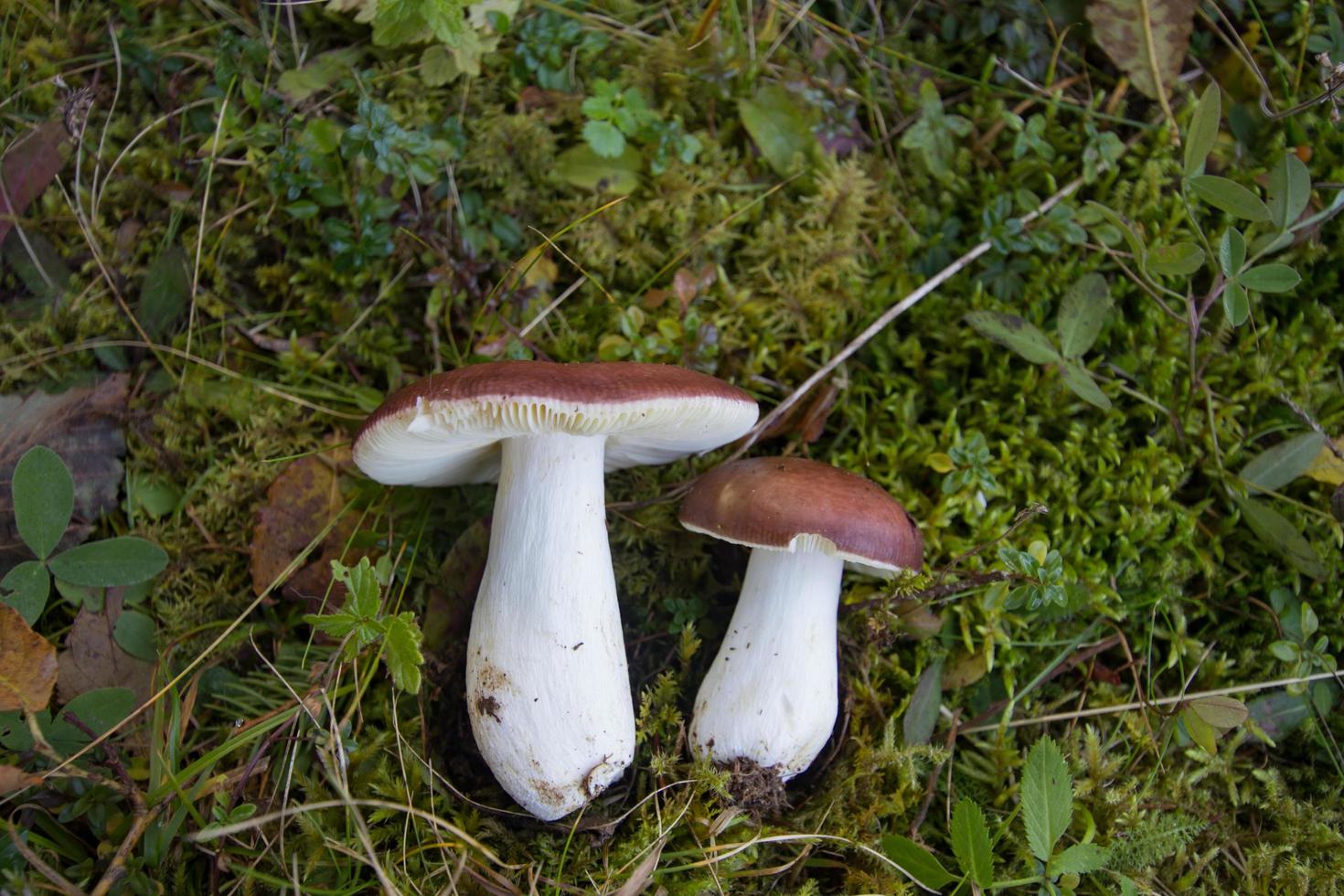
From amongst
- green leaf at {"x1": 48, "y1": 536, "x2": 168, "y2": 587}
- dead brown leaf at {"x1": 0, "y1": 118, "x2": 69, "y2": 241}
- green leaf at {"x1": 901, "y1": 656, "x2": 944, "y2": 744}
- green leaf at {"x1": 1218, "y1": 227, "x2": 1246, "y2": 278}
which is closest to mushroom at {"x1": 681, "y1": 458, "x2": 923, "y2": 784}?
green leaf at {"x1": 901, "y1": 656, "x2": 944, "y2": 744}

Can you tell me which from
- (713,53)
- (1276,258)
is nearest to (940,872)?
(1276,258)

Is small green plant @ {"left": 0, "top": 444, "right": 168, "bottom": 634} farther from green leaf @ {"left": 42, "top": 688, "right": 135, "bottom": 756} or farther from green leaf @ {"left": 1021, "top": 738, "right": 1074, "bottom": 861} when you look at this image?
green leaf @ {"left": 1021, "top": 738, "right": 1074, "bottom": 861}

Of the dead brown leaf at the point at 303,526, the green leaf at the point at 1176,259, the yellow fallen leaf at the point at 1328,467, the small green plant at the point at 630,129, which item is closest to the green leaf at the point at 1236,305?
the green leaf at the point at 1176,259

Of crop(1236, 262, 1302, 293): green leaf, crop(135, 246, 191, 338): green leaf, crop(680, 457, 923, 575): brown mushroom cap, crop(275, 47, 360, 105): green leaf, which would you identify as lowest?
crop(680, 457, 923, 575): brown mushroom cap

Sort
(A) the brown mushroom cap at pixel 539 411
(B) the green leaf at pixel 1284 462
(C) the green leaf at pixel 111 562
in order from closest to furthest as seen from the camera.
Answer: (A) the brown mushroom cap at pixel 539 411
(C) the green leaf at pixel 111 562
(B) the green leaf at pixel 1284 462

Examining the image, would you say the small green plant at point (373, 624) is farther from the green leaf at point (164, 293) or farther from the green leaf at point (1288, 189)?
the green leaf at point (1288, 189)
